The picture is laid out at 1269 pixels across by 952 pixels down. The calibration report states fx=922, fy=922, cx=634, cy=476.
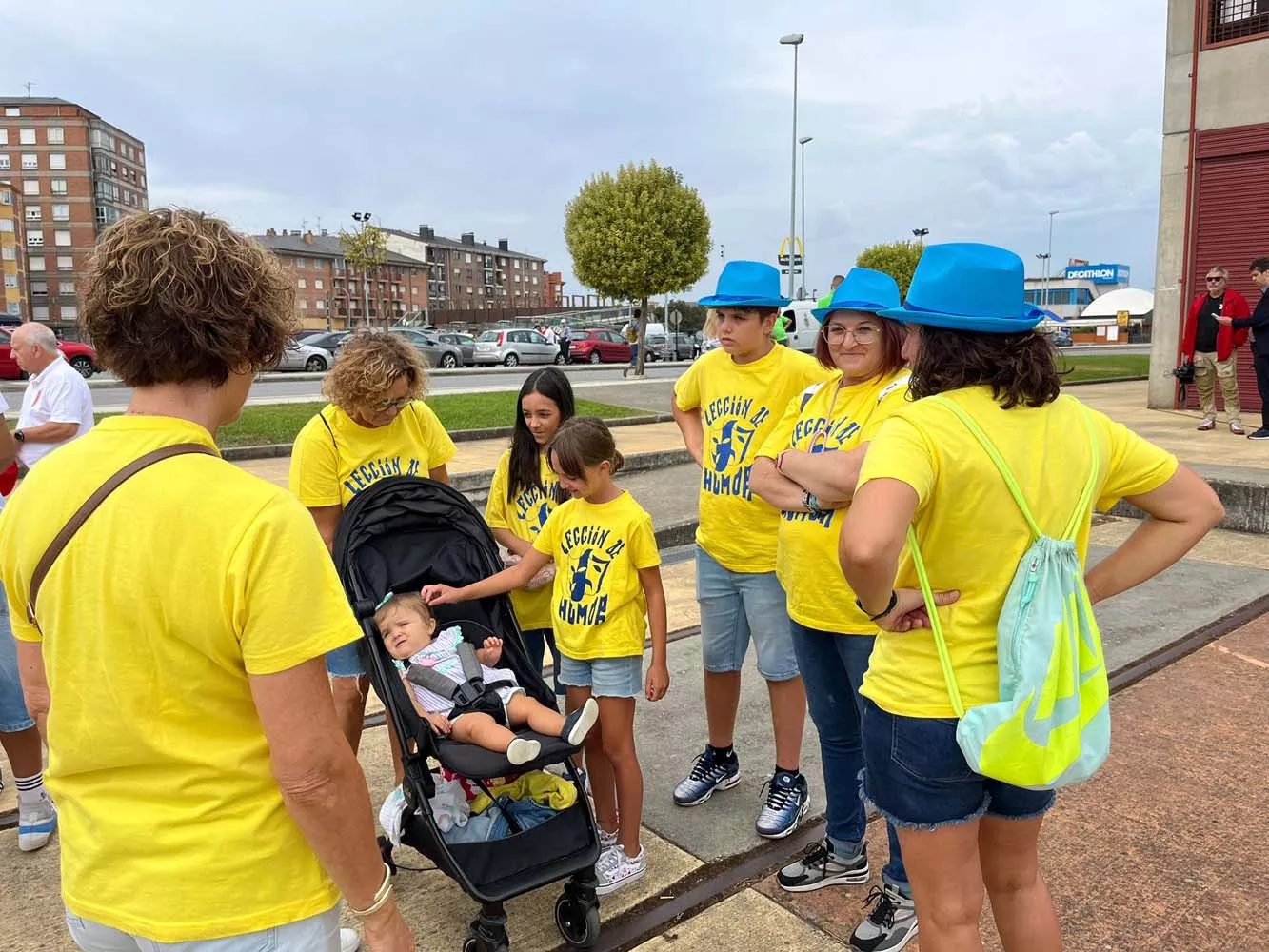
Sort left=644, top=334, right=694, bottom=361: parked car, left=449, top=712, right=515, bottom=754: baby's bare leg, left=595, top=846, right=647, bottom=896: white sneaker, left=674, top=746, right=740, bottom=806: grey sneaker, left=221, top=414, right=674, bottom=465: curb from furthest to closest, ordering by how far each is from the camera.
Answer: left=644, top=334, right=694, bottom=361: parked car, left=221, top=414, right=674, bottom=465: curb, left=674, top=746, right=740, bottom=806: grey sneaker, left=595, top=846, right=647, bottom=896: white sneaker, left=449, top=712, right=515, bottom=754: baby's bare leg

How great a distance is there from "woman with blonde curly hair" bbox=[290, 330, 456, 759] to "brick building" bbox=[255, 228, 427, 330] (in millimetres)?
98528

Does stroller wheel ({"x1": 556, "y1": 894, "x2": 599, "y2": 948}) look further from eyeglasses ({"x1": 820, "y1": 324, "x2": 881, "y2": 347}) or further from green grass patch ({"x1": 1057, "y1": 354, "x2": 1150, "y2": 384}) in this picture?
green grass patch ({"x1": 1057, "y1": 354, "x2": 1150, "y2": 384})

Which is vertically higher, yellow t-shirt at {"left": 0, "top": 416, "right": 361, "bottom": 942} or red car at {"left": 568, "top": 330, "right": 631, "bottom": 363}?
red car at {"left": 568, "top": 330, "right": 631, "bottom": 363}

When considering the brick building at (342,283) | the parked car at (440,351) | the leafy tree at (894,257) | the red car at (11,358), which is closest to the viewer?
the red car at (11,358)

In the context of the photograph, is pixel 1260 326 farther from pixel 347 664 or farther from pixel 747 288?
pixel 347 664

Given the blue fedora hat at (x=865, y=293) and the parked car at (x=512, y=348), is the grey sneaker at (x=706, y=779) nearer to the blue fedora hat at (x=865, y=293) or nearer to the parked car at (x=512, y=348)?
the blue fedora hat at (x=865, y=293)

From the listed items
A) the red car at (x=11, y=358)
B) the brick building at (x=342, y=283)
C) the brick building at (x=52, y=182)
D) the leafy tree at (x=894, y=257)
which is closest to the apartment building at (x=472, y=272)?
the brick building at (x=342, y=283)

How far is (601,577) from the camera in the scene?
314 centimetres

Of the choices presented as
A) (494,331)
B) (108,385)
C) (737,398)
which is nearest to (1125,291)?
(494,331)

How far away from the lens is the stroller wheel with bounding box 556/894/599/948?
267 centimetres

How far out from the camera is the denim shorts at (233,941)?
145 centimetres

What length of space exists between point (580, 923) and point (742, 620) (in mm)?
1240

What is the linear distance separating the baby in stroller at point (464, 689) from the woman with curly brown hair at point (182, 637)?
117 centimetres

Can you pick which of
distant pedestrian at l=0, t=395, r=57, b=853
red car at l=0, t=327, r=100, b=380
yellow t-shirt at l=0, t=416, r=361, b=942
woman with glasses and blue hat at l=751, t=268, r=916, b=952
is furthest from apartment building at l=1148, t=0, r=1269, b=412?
red car at l=0, t=327, r=100, b=380
